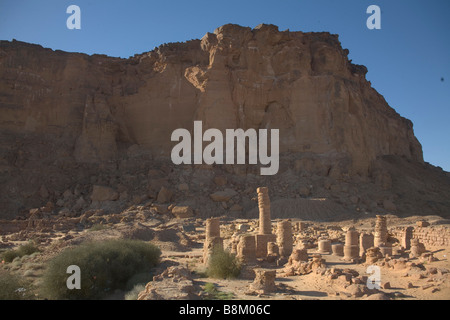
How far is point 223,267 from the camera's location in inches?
461

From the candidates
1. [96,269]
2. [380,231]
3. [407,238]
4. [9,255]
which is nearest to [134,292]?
[96,269]

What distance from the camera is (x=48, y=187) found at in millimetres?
32375

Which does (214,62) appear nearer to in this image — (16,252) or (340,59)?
(340,59)

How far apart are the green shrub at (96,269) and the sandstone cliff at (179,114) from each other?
18.7 metres

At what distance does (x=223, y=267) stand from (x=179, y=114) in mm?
26530

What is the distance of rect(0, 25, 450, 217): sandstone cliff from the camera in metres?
32.7

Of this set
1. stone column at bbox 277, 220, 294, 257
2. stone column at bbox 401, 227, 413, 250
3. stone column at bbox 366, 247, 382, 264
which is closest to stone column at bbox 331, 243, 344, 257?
stone column at bbox 277, 220, 294, 257

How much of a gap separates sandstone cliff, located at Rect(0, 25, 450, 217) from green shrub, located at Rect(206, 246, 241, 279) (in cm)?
1902

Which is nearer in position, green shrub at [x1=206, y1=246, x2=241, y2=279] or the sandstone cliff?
green shrub at [x1=206, y1=246, x2=241, y2=279]

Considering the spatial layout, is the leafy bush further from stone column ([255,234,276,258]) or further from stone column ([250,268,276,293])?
stone column ([250,268,276,293])

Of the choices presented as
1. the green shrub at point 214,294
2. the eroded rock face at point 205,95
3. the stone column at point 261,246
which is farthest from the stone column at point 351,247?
the eroded rock face at point 205,95

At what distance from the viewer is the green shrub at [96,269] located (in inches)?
385

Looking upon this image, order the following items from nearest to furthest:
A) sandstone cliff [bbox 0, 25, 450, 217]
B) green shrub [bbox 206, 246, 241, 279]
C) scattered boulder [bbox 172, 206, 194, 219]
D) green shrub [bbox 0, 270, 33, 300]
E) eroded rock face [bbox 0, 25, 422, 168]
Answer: green shrub [bbox 0, 270, 33, 300]
green shrub [bbox 206, 246, 241, 279]
scattered boulder [bbox 172, 206, 194, 219]
sandstone cliff [bbox 0, 25, 450, 217]
eroded rock face [bbox 0, 25, 422, 168]
